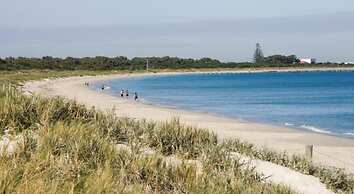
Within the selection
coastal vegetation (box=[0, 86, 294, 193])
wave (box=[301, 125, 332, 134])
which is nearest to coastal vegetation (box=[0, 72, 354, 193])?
coastal vegetation (box=[0, 86, 294, 193])

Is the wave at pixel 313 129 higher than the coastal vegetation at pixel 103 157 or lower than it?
lower

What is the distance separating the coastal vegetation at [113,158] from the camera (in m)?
6.39

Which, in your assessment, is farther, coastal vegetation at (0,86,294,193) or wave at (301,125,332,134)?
wave at (301,125,332,134)

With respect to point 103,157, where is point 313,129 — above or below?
below

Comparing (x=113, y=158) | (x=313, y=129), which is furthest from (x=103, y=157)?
(x=313, y=129)

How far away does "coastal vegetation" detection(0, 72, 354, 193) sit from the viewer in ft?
21.0

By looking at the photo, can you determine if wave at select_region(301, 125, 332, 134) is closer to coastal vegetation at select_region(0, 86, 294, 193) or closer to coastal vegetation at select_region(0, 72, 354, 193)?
coastal vegetation at select_region(0, 72, 354, 193)

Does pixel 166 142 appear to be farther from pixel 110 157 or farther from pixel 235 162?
pixel 110 157

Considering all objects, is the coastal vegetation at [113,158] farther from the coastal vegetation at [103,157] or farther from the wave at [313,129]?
the wave at [313,129]

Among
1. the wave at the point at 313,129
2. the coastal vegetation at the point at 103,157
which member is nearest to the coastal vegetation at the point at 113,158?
the coastal vegetation at the point at 103,157

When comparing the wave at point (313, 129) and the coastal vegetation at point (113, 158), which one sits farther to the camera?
the wave at point (313, 129)

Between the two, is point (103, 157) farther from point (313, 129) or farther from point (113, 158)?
point (313, 129)

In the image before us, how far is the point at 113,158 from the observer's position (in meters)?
7.90

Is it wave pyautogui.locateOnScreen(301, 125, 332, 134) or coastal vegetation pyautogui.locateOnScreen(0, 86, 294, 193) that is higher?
coastal vegetation pyautogui.locateOnScreen(0, 86, 294, 193)
